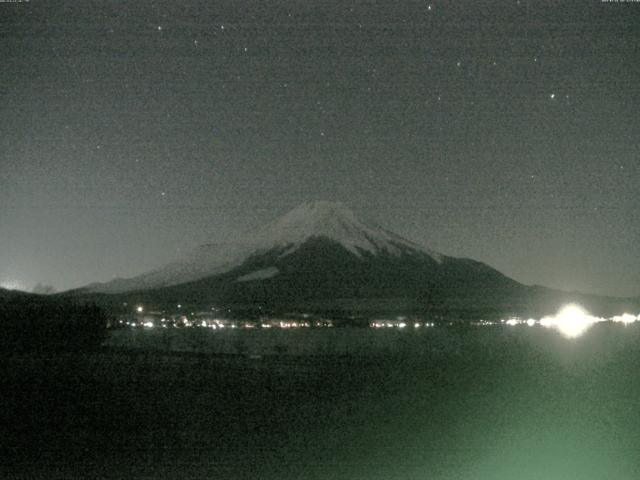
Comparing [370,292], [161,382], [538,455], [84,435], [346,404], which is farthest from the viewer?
[370,292]

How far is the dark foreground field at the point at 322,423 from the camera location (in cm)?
1062

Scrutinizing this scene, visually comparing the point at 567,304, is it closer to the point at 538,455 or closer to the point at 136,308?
the point at 136,308

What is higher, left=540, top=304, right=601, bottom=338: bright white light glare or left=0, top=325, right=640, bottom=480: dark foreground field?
left=540, top=304, right=601, bottom=338: bright white light glare

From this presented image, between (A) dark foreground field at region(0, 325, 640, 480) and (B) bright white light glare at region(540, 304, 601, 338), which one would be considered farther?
(B) bright white light glare at region(540, 304, 601, 338)

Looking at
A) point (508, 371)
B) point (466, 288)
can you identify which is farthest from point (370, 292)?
point (508, 371)

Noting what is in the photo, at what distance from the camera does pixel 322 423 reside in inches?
583

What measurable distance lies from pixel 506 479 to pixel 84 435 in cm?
682

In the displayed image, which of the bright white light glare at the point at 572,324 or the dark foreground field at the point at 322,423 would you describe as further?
the bright white light glare at the point at 572,324

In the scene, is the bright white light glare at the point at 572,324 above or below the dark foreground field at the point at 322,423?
above

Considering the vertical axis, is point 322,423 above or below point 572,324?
below

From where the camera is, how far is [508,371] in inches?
986

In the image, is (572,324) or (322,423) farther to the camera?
(572,324)

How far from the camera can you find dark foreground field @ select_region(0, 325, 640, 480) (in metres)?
10.6

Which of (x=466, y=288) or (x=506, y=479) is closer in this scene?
(x=506, y=479)
